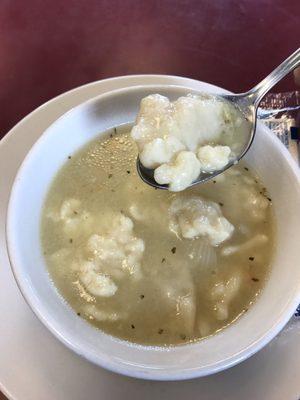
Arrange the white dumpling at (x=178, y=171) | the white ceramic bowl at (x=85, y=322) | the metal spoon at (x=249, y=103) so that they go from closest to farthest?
the white ceramic bowl at (x=85, y=322), the white dumpling at (x=178, y=171), the metal spoon at (x=249, y=103)

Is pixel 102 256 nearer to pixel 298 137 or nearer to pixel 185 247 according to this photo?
pixel 185 247

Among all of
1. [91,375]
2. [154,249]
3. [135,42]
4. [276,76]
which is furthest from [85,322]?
[135,42]

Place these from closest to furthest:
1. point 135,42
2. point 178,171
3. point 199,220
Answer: point 178,171 → point 199,220 → point 135,42

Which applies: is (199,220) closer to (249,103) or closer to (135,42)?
(249,103)

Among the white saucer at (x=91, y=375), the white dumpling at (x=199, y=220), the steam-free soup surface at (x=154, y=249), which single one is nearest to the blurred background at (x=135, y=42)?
the steam-free soup surface at (x=154, y=249)

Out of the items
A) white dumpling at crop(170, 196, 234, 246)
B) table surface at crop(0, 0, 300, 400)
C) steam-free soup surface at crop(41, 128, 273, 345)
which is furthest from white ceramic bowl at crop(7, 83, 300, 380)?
table surface at crop(0, 0, 300, 400)

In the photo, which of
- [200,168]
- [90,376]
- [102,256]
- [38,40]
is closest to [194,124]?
[200,168]

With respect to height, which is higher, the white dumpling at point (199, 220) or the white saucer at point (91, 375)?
the white dumpling at point (199, 220)

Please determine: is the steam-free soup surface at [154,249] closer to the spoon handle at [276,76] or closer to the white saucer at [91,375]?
the white saucer at [91,375]
